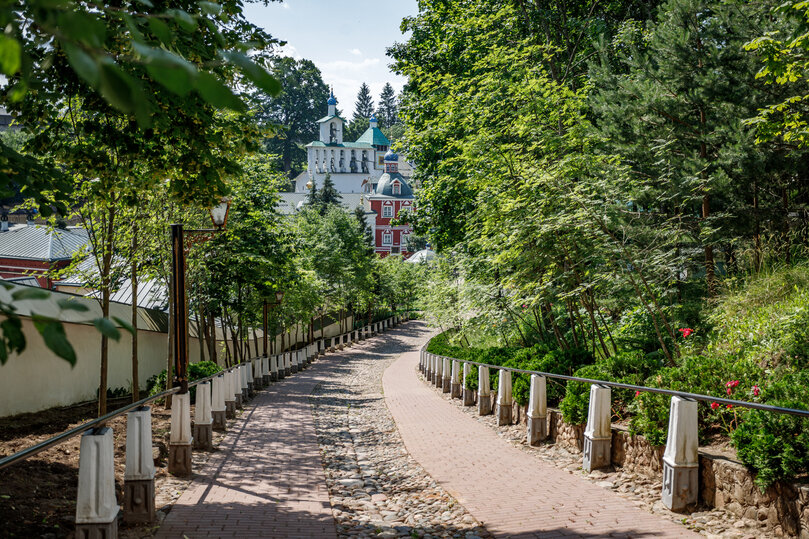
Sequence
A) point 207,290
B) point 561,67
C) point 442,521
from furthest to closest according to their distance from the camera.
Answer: point 207,290
point 561,67
point 442,521

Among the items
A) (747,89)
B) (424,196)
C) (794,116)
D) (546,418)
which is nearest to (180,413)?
(546,418)

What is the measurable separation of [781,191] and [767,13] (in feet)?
9.82

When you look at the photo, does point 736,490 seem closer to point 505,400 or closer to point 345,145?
point 505,400

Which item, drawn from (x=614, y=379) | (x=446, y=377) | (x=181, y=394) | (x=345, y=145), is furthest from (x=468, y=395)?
(x=345, y=145)

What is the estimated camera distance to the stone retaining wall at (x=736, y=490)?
464 cm

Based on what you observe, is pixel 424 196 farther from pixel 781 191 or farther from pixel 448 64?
A: pixel 781 191

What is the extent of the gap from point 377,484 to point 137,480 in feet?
11.2

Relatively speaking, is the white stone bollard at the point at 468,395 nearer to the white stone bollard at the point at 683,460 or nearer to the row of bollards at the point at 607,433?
the row of bollards at the point at 607,433

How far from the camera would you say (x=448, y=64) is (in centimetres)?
2202

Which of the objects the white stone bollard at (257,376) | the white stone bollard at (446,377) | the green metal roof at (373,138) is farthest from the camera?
the green metal roof at (373,138)

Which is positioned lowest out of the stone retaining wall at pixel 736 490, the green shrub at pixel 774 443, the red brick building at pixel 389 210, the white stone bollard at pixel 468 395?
the white stone bollard at pixel 468 395

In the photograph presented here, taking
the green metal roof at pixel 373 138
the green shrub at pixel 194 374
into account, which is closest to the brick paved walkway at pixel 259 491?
the green shrub at pixel 194 374

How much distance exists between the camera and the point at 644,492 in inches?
250

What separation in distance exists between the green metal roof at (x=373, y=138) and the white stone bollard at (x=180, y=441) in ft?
413
